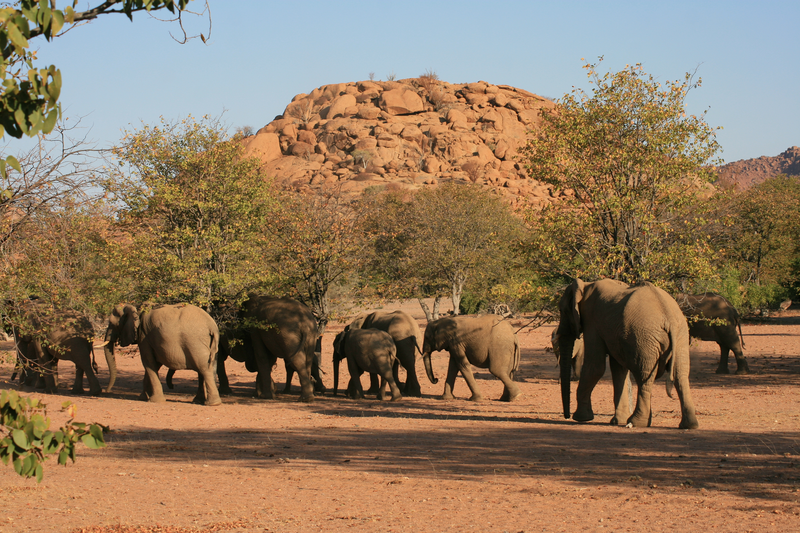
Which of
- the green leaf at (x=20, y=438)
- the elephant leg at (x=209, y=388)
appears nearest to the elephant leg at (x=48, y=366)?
the elephant leg at (x=209, y=388)

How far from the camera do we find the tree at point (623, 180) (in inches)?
535

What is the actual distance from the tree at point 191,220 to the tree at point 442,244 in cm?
1407

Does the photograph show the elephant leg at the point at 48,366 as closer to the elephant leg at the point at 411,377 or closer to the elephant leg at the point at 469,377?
the elephant leg at the point at 411,377

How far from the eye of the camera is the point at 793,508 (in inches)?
257

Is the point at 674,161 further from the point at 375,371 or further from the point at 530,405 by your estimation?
the point at 375,371

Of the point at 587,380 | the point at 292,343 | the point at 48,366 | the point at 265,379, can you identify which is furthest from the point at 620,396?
the point at 48,366

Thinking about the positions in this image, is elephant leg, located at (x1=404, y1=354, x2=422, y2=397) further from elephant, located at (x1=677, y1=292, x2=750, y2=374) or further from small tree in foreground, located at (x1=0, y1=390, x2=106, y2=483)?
small tree in foreground, located at (x1=0, y1=390, x2=106, y2=483)

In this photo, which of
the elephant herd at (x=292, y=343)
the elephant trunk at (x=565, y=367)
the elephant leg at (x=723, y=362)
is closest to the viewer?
the elephant trunk at (x=565, y=367)

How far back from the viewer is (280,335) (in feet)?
52.8

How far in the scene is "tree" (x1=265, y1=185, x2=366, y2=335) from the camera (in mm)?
18453

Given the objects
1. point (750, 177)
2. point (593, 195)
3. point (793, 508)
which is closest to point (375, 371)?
point (593, 195)

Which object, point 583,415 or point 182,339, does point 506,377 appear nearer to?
point 583,415

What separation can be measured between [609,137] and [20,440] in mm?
13091

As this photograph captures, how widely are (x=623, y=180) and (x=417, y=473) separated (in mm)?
7719
